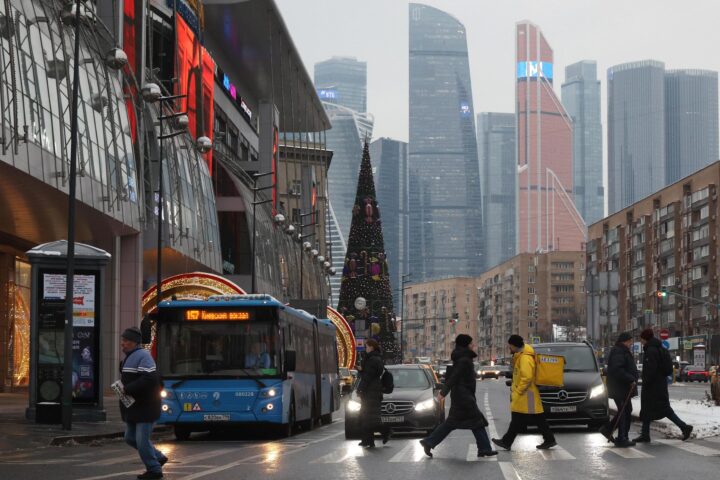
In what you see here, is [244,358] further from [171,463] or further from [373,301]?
[373,301]

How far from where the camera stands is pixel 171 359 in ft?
84.1

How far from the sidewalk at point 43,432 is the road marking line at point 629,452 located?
9.27 meters

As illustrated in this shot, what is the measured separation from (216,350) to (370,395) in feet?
16.2

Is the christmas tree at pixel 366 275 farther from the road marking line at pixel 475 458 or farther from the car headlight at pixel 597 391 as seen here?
the road marking line at pixel 475 458

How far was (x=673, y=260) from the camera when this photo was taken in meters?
144

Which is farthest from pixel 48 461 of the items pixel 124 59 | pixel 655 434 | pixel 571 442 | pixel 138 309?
pixel 138 309

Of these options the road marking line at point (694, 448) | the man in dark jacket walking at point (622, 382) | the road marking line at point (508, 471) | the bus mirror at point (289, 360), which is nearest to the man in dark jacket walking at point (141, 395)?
the road marking line at point (508, 471)

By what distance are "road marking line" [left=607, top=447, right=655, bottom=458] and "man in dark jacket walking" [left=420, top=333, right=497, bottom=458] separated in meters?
1.85

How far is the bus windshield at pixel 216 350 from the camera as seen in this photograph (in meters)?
25.6

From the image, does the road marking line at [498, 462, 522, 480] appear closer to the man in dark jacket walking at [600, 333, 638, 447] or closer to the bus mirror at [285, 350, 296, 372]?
the man in dark jacket walking at [600, 333, 638, 447]

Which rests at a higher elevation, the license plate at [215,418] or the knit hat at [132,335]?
the knit hat at [132,335]

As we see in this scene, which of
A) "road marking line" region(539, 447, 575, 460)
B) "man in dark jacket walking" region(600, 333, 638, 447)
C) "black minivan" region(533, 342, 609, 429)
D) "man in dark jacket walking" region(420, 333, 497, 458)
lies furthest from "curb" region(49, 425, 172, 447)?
"man in dark jacket walking" region(600, 333, 638, 447)

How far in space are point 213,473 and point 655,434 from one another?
11.5m

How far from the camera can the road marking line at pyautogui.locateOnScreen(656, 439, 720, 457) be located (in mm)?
18797
